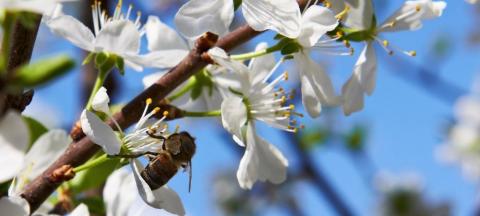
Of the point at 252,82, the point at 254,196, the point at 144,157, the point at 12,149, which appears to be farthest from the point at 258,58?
the point at 254,196

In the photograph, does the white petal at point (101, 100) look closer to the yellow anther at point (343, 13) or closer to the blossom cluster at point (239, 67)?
the blossom cluster at point (239, 67)

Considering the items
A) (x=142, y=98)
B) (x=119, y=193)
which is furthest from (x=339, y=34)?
(x=119, y=193)

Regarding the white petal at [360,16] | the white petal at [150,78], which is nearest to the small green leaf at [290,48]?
the white petal at [360,16]

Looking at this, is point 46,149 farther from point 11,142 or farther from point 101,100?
point 11,142

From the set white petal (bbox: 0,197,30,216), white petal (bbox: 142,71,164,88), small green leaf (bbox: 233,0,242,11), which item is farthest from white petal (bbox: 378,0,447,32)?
white petal (bbox: 0,197,30,216)

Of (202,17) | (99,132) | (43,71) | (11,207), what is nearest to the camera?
(43,71)
